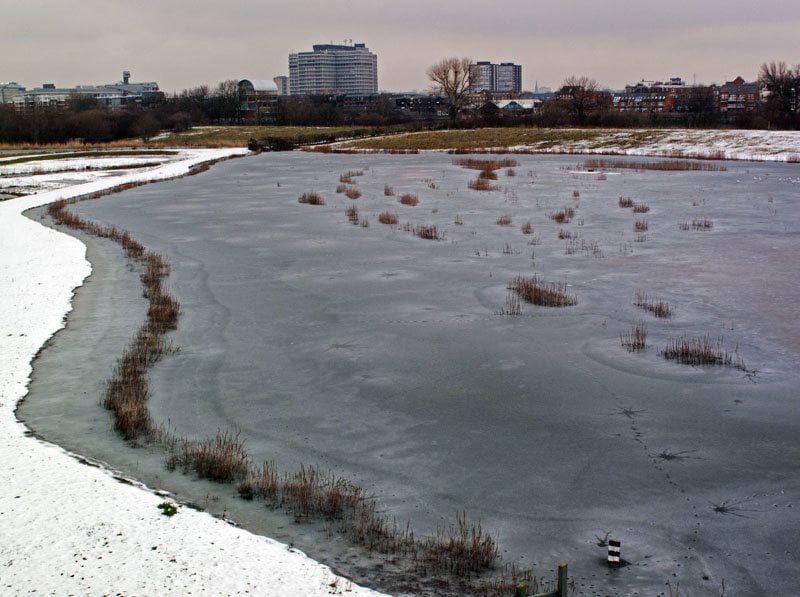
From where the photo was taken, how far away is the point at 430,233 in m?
20.5

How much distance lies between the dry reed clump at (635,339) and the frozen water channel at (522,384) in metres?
0.12

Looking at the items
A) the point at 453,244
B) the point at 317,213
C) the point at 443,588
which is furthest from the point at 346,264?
the point at 443,588

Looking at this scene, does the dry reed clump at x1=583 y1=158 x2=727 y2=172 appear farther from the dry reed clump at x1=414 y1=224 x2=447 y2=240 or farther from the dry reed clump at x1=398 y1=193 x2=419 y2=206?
the dry reed clump at x1=414 y1=224 x2=447 y2=240

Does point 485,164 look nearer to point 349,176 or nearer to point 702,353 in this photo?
point 349,176

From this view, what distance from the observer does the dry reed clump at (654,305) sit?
489 inches

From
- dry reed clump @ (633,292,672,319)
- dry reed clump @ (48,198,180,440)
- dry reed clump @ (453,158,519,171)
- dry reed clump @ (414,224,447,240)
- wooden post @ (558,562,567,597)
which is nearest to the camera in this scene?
wooden post @ (558,562,567,597)

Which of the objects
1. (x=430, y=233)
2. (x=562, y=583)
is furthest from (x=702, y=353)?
(x=430, y=233)

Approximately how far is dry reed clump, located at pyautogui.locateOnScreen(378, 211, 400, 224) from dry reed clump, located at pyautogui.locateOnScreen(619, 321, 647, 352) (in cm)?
1204

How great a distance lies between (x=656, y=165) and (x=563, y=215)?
22057 mm

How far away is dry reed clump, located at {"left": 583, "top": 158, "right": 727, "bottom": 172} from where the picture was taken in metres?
40.2

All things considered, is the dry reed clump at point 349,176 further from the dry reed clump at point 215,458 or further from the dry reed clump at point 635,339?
the dry reed clump at point 215,458

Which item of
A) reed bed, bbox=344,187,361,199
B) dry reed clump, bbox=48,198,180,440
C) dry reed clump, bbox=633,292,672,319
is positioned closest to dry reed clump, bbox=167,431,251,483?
dry reed clump, bbox=48,198,180,440

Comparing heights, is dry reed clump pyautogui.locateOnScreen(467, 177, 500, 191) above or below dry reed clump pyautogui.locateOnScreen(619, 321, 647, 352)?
above

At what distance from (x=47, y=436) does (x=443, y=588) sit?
15.1 feet
